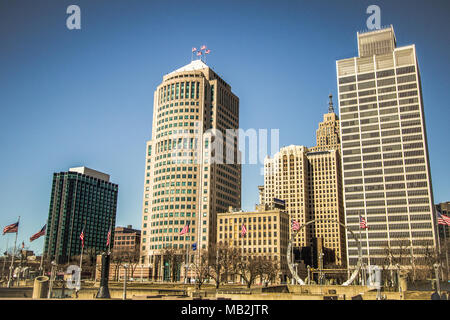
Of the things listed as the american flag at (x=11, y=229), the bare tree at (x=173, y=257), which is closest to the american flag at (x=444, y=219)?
the american flag at (x=11, y=229)

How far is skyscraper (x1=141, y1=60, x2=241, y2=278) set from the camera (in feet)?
478

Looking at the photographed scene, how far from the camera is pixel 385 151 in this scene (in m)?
160

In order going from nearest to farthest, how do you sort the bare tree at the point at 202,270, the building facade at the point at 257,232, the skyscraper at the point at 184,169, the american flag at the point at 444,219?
the american flag at the point at 444,219 < the bare tree at the point at 202,270 < the building facade at the point at 257,232 < the skyscraper at the point at 184,169

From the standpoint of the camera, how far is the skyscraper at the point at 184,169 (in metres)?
146

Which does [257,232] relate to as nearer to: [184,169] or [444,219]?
[184,169]

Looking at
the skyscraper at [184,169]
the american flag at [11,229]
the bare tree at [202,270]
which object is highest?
the skyscraper at [184,169]

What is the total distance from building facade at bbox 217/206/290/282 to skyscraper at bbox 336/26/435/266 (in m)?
31.0

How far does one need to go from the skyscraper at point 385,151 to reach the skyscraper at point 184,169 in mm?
51363

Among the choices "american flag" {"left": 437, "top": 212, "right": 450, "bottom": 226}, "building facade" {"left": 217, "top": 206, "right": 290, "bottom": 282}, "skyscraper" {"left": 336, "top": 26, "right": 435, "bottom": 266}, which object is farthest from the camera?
"skyscraper" {"left": 336, "top": 26, "right": 435, "bottom": 266}

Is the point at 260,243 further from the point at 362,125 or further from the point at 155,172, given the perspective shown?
the point at 362,125

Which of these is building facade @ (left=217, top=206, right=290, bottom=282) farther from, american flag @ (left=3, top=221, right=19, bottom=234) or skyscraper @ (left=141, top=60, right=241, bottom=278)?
american flag @ (left=3, top=221, right=19, bottom=234)

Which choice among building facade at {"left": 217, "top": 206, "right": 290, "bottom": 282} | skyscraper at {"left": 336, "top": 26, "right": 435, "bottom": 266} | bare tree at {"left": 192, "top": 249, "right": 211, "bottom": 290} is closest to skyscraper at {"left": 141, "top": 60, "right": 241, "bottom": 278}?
building facade at {"left": 217, "top": 206, "right": 290, "bottom": 282}

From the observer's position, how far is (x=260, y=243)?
5714 inches

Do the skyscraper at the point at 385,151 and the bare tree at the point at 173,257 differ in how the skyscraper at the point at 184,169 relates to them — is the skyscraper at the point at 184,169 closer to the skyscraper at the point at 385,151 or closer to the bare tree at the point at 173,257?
the bare tree at the point at 173,257
